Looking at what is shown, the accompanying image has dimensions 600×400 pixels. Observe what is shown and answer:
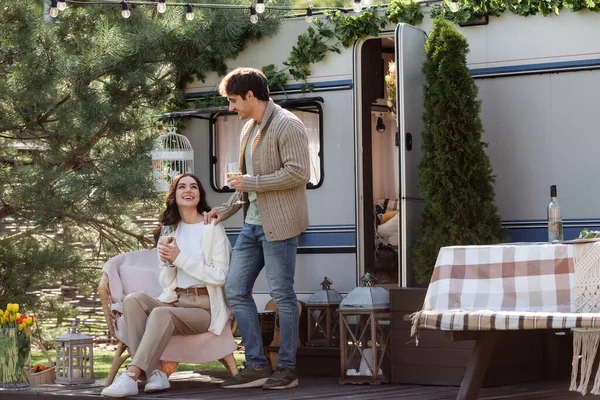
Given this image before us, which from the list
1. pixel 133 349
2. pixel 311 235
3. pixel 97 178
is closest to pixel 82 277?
pixel 97 178

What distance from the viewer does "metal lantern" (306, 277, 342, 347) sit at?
24.6ft

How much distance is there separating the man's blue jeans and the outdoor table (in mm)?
1215

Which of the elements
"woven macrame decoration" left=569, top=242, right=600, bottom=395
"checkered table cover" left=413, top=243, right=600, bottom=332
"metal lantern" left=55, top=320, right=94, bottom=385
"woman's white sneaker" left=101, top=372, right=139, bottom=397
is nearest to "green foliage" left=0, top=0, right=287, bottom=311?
"metal lantern" left=55, top=320, right=94, bottom=385

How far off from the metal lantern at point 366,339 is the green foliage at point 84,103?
2083 mm

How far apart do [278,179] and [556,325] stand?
195 centimetres

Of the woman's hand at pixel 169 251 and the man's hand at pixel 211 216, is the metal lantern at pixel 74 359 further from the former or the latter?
the man's hand at pixel 211 216

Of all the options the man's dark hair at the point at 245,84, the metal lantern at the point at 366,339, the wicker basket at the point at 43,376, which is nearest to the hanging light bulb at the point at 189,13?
the man's dark hair at the point at 245,84

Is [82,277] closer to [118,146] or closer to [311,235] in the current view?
[118,146]

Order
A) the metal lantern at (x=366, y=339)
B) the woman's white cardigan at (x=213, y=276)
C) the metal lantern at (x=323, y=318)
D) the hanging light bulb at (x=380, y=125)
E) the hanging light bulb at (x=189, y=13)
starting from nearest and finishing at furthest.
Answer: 1. the woman's white cardigan at (x=213, y=276)
2. the metal lantern at (x=366, y=339)
3. the metal lantern at (x=323, y=318)
4. the hanging light bulb at (x=189, y=13)
5. the hanging light bulb at (x=380, y=125)

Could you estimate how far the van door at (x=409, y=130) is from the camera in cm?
714

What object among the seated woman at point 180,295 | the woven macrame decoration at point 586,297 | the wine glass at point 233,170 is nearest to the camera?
the woven macrame decoration at point 586,297

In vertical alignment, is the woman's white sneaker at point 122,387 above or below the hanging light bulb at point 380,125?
below

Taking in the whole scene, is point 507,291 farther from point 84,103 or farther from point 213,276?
point 84,103

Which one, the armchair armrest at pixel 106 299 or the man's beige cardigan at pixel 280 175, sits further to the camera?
the armchair armrest at pixel 106 299
